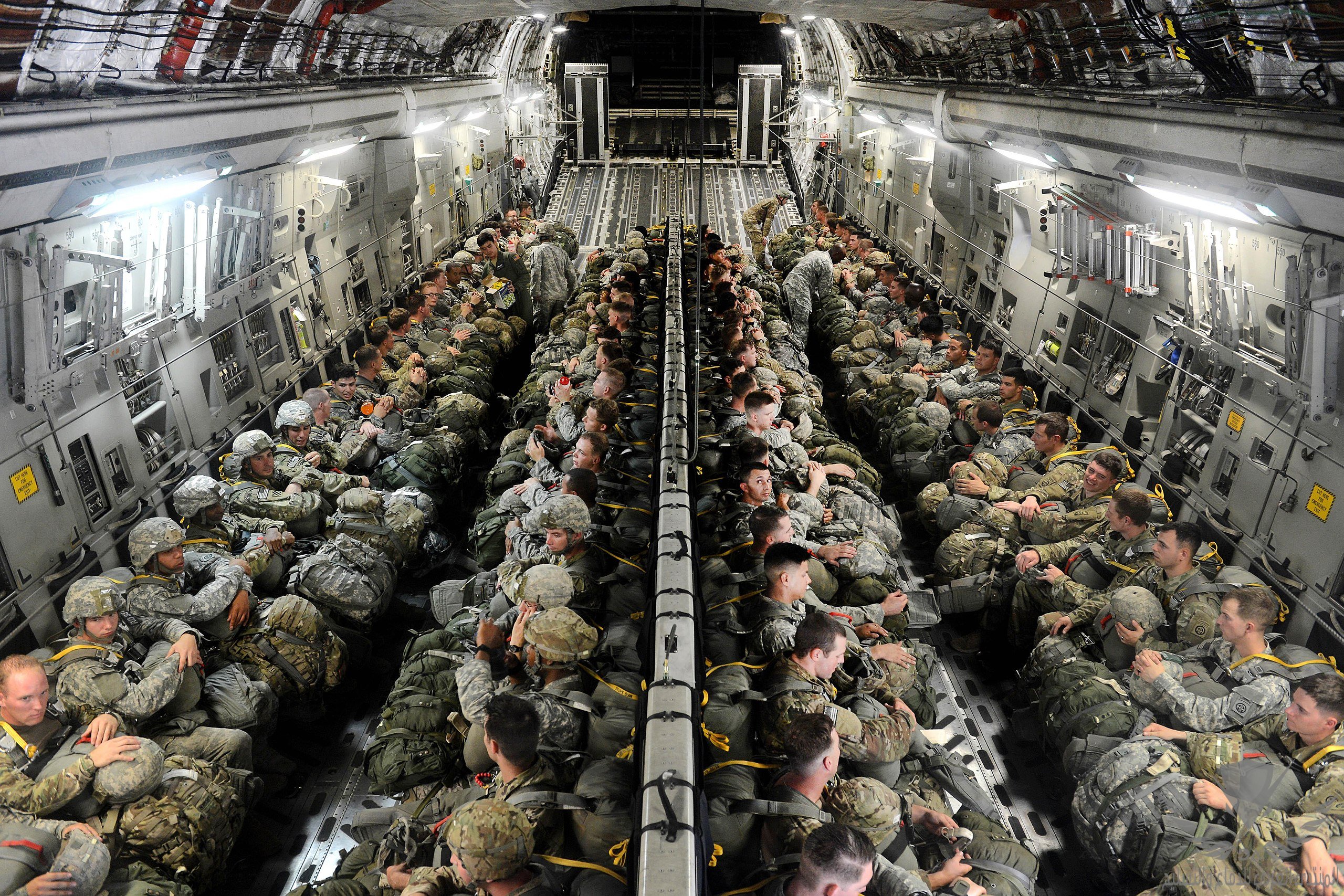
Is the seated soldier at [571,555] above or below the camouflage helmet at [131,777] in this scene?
above

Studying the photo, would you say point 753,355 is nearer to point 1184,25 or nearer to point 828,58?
point 1184,25

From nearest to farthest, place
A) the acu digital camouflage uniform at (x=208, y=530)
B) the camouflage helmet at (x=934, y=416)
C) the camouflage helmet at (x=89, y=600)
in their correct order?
the camouflage helmet at (x=89, y=600)
the acu digital camouflage uniform at (x=208, y=530)
the camouflage helmet at (x=934, y=416)

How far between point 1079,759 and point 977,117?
587 cm

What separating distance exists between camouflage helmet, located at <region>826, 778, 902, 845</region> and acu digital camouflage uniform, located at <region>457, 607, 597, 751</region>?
0.98 m

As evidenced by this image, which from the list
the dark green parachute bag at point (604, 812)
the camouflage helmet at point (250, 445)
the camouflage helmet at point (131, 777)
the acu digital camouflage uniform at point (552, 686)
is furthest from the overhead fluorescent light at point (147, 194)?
the dark green parachute bag at point (604, 812)

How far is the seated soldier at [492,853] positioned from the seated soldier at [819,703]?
101 cm

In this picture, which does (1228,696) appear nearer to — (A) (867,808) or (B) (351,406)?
(A) (867,808)

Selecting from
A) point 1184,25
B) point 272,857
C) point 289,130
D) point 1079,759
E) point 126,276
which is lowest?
point 272,857

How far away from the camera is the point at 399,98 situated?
8547mm

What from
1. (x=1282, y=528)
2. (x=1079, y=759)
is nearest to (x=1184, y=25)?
(x=1282, y=528)

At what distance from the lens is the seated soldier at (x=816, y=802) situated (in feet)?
8.66

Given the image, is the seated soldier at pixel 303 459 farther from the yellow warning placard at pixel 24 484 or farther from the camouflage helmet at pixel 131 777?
the camouflage helmet at pixel 131 777

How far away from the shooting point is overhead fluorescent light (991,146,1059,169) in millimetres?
6555

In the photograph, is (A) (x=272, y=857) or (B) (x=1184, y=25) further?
(B) (x=1184, y=25)
